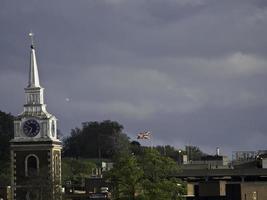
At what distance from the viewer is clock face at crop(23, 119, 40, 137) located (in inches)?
7362

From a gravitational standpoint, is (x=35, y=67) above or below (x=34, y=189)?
above

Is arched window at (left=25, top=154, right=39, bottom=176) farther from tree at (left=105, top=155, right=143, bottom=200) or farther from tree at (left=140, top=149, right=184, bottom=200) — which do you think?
tree at (left=105, top=155, right=143, bottom=200)

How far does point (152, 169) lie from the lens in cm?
15612

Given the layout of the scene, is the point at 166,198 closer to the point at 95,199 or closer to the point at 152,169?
the point at 152,169

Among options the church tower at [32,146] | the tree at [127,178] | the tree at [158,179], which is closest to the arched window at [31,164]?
the church tower at [32,146]

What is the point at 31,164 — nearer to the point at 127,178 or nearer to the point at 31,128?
the point at 31,128

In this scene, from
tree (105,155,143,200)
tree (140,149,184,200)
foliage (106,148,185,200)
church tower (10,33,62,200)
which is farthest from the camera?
church tower (10,33,62,200)

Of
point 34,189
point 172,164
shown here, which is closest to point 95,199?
point 34,189

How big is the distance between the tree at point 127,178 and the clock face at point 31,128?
35400 millimetres

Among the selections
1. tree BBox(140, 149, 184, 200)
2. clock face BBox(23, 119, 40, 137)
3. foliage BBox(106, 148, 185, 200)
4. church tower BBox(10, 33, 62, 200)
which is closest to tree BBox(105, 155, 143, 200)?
foliage BBox(106, 148, 185, 200)

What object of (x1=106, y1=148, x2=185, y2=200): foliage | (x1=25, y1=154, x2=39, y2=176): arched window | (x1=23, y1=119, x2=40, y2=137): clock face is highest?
(x1=23, y1=119, x2=40, y2=137): clock face

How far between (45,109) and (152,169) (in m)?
38.1

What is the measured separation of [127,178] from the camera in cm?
15212

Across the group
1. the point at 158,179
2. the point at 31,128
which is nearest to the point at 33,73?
the point at 31,128
